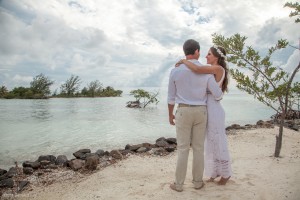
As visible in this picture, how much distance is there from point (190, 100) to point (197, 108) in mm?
181

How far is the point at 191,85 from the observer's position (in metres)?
4.62

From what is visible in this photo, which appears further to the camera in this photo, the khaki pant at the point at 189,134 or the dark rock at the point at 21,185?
the dark rock at the point at 21,185

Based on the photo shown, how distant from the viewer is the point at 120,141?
14.4 m

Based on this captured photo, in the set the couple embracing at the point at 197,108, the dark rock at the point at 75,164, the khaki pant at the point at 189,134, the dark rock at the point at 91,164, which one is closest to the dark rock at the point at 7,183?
the dark rock at the point at 75,164

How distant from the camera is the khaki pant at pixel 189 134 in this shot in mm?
Result: 4609

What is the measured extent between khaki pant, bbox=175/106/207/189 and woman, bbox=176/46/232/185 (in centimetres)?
22

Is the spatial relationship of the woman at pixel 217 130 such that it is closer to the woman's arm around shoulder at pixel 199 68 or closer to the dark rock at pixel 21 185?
the woman's arm around shoulder at pixel 199 68

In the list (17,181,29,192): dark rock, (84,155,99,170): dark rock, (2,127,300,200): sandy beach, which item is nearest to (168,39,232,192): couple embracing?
(2,127,300,200): sandy beach

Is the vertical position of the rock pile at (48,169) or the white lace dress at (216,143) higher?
the white lace dress at (216,143)

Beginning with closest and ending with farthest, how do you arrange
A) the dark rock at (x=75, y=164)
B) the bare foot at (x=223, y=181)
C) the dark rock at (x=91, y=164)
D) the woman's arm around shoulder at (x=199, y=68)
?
the woman's arm around shoulder at (x=199, y=68)
the bare foot at (x=223, y=181)
the dark rock at (x=91, y=164)
the dark rock at (x=75, y=164)

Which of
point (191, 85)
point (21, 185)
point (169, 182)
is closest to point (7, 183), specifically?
point (21, 185)

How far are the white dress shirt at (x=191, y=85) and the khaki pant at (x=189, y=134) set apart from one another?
15cm

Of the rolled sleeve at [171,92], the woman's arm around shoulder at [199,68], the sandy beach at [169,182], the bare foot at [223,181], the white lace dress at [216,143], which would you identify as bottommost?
the sandy beach at [169,182]

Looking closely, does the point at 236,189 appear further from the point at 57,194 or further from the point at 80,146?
the point at 80,146
